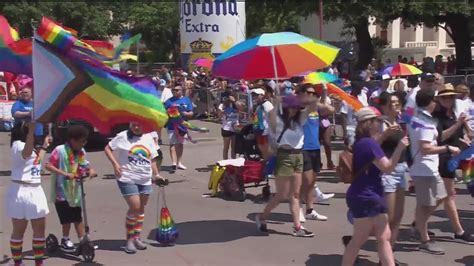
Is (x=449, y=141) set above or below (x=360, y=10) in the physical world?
below

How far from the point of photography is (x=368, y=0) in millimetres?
25375

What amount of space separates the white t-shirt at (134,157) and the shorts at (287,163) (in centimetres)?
142

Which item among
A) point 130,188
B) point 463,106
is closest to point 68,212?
point 130,188

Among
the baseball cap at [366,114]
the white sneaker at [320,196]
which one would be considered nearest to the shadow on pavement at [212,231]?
the white sneaker at [320,196]

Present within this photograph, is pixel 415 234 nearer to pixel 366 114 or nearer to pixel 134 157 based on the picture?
pixel 366 114

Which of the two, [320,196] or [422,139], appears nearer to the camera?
[422,139]

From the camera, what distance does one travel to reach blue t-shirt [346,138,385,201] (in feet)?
18.9

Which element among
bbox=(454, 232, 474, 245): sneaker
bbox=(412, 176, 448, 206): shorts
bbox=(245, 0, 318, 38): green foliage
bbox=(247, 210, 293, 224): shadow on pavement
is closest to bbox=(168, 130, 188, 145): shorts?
bbox=(247, 210, 293, 224): shadow on pavement

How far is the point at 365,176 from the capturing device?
5863 millimetres

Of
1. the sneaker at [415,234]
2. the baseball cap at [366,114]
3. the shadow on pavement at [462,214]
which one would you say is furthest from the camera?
the shadow on pavement at [462,214]

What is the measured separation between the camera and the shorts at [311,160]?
8430mm

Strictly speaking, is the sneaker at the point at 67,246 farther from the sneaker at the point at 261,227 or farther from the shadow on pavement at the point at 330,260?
the shadow on pavement at the point at 330,260

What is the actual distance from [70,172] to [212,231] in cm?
206

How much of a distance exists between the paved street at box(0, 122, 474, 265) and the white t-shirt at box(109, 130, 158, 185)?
2.54 ft
